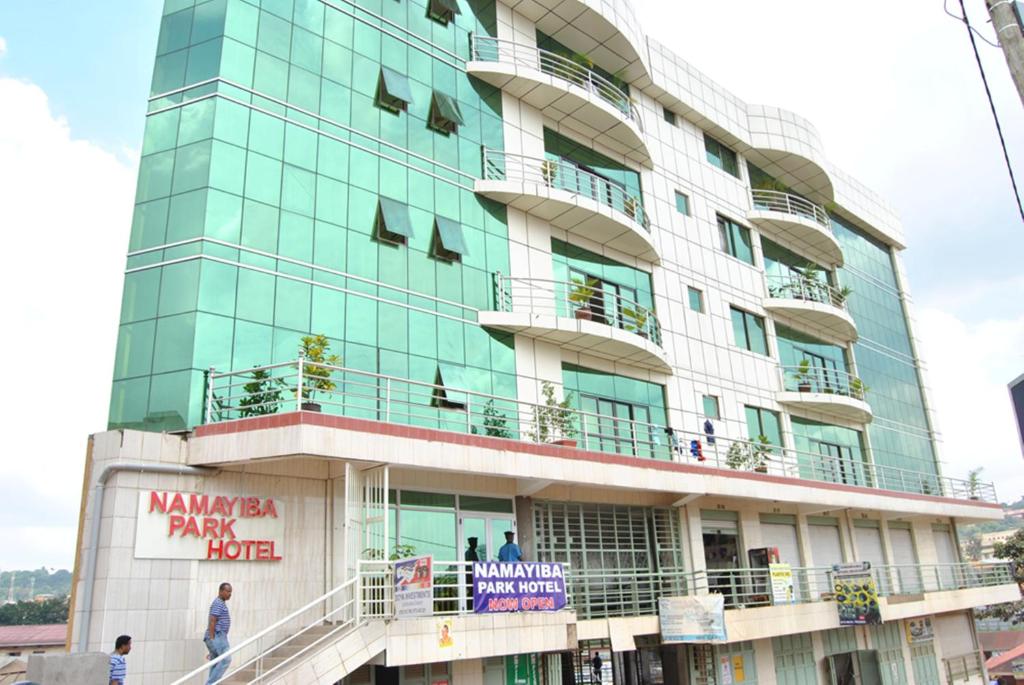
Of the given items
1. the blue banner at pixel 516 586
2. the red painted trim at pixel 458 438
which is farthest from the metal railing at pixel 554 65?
the blue banner at pixel 516 586

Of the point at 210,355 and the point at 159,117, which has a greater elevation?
the point at 159,117

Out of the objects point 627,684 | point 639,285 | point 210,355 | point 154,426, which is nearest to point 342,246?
point 210,355

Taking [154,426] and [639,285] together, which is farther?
[639,285]

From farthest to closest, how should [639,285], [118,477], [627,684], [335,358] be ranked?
1. [639,285]
2. [627,684]
3. [335,358]
4. [118,477]

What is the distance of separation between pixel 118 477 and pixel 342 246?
262 inches

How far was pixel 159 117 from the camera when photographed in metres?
16.7

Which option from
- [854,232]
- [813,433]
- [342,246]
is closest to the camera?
[342,246]

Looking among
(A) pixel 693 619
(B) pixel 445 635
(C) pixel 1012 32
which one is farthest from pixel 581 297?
(C) pixel 1012 32

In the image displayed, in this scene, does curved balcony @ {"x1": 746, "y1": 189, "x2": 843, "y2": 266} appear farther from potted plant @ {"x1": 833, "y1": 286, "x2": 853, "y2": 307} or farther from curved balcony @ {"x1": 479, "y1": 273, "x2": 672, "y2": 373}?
curved balcony @ {"x1": 479, "y1": 273, "x2": 672, "y2": 373}

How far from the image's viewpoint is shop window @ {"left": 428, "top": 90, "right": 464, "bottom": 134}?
20422 mm

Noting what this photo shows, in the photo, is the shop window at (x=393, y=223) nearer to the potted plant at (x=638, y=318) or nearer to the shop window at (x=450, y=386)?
the shop window at (x=450, y=386)

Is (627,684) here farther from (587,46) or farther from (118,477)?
(587,46)

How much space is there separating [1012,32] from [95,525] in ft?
45.1

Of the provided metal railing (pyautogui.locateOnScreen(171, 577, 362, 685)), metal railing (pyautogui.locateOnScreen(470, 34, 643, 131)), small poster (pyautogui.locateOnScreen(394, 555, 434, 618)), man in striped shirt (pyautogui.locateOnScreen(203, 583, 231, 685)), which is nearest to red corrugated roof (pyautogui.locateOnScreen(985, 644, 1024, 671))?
metal railing (pyautogui.locateOnScreen(470, 34, 643, 131))
